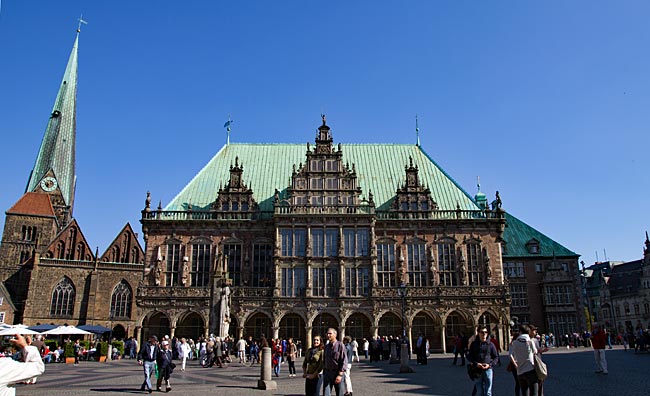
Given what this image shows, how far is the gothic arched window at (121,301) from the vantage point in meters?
59.5

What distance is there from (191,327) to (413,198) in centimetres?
2062

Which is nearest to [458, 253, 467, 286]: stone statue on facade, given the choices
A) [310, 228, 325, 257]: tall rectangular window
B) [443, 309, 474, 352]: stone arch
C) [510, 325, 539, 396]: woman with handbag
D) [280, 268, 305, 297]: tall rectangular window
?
→ [443, 309, 474, 352]: stone arch

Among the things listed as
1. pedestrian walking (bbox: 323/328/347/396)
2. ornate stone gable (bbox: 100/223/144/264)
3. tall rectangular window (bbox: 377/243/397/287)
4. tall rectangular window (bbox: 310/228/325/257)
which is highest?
ornate stone gable (bbox: 100/223/144/264)

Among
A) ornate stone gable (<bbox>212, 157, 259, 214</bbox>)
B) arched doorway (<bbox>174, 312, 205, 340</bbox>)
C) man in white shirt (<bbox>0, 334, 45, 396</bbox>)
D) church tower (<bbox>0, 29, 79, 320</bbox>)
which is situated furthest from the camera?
church tower (<bbox>0, 29, 79, 320</bbox>)

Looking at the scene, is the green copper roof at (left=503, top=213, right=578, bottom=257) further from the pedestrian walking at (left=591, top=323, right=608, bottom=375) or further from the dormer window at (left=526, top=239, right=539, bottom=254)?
the pedestrian walking at (left=591, top=323, right=608, bottom=375)

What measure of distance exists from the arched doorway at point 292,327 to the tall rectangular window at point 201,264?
6.90 metres

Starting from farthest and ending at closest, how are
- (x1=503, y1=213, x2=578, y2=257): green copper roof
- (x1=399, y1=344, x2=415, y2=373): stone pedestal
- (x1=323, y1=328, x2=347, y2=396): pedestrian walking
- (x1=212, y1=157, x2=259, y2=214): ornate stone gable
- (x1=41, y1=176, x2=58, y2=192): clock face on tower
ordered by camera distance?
1. (x1=41, y1=176, x2=58, y2=192): clock face on tower
2. (x1=503, y1=213, x2=578, y2=257): green copper roof
3. (x1=212, y1=157, x2=259, y2=214): ornate stone gable
4. (x1=399, y1=344, x2=415, y2=373): stone pedestal
5. (x1=323, y1=328, x2=347, y2=396): pedestrian walking

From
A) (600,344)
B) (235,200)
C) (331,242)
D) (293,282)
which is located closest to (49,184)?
(235,200)

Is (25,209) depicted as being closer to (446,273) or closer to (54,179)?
(54,179)

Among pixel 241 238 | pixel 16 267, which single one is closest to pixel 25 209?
pixel 16 267

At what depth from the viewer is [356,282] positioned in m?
41.2

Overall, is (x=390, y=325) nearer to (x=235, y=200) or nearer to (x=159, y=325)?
(x=235, y=200)

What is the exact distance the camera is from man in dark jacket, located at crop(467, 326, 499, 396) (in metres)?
10.2

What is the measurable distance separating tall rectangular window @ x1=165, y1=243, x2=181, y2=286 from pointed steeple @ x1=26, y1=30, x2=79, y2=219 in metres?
46.1
